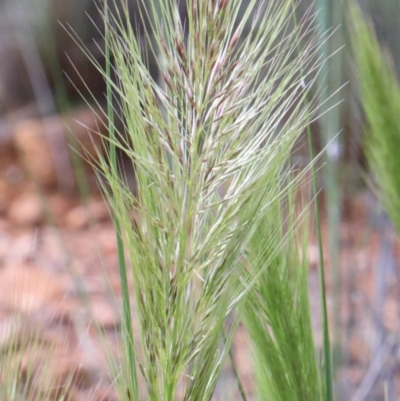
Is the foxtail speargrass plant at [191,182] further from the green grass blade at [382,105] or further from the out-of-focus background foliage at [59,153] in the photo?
the out-of-focus background foliage at [59,153]

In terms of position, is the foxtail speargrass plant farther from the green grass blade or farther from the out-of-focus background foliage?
the out-of-focus background foliage

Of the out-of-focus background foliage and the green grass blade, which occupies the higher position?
the green grass blade

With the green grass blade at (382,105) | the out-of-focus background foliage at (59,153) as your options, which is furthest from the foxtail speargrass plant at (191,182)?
the out-of-focus background foliage at (59,153)

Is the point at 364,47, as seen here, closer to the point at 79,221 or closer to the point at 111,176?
the point at 111,176

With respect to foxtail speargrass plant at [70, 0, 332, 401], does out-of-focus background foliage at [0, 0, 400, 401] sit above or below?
below

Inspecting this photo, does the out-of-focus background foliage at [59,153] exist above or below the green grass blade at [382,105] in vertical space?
below

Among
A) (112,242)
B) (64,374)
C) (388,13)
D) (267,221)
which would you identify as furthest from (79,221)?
(267,221)

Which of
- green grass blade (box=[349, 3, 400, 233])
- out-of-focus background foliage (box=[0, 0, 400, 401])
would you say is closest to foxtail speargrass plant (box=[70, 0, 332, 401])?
green grass blade (box=[349, 3, 400, 233])

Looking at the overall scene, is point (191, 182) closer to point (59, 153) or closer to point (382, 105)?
→ point (382, 105)

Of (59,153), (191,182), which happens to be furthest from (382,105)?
(59,153)

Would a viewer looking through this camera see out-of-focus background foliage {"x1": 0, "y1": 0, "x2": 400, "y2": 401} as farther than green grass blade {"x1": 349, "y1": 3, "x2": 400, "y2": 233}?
Yes

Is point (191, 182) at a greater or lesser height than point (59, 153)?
greater
